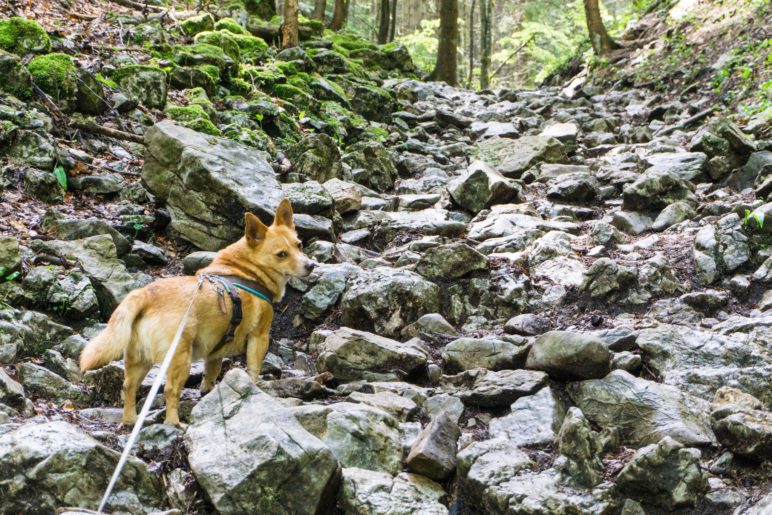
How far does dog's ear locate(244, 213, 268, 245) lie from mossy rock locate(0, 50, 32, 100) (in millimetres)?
5910

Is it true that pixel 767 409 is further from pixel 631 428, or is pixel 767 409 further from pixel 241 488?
pixel 241 488

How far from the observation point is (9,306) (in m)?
5.93

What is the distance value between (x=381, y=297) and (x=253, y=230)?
6.19 feet

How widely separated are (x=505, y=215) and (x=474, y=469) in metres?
6.20

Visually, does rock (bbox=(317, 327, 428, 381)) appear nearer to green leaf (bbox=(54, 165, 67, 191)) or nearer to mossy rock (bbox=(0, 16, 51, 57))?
green leaf (bbox=(54, 165, 67, 191))

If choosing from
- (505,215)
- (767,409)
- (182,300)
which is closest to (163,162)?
(182,300)

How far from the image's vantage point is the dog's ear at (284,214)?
5871 millimetres

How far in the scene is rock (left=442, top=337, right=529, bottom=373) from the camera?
5.88 m

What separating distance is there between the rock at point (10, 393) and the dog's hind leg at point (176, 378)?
997mm

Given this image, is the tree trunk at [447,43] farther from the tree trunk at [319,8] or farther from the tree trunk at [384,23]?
the tree trunk at [384,23]

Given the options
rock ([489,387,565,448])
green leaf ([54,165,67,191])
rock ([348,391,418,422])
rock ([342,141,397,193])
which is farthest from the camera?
rock ([342,141,397,193])


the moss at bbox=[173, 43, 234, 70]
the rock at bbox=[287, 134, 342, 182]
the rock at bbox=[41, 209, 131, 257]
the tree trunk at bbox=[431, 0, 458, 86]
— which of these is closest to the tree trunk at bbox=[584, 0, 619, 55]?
the tree trunk at bbox=[431, 0, 458, 86]

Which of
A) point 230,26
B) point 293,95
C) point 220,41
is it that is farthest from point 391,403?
point 230,26

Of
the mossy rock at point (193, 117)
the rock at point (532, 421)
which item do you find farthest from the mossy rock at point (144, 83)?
the rock at point (532, 421)
